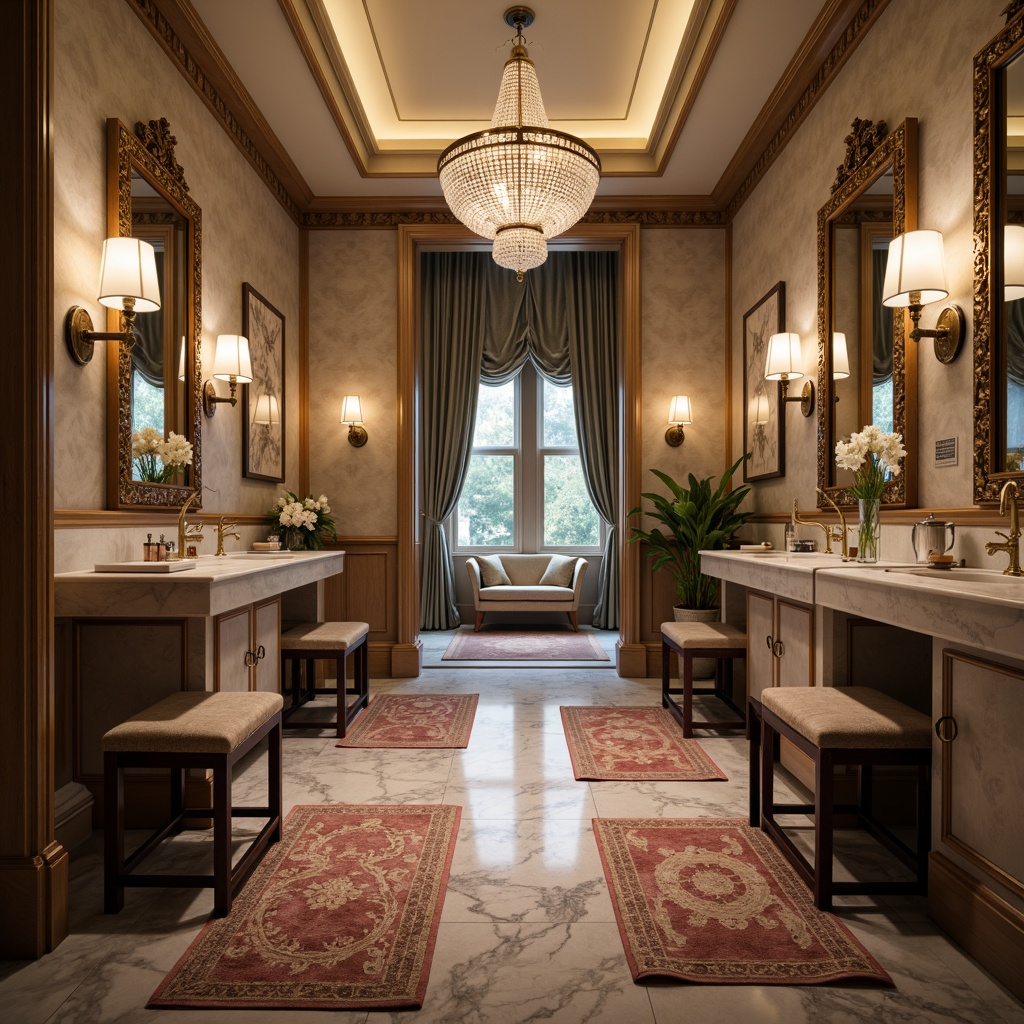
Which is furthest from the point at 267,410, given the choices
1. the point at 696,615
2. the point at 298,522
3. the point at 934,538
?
the point at 934,538

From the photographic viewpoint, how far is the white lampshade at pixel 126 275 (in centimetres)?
247

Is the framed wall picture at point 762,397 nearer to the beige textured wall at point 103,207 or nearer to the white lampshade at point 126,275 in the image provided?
the beige textured wall at point 103,207

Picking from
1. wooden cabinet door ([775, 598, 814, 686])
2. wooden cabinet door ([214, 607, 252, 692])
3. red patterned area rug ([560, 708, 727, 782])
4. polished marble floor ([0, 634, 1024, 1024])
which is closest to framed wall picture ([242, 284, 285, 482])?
wooden cabinet door ([214, 607, 252, 692])

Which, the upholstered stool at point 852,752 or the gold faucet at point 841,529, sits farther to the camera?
the gold faucet at point 841,529

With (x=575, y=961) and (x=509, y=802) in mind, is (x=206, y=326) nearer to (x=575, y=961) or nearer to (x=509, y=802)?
(x=509, y=802)

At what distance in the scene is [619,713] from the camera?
4070mm

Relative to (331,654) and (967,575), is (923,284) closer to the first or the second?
(967,575)

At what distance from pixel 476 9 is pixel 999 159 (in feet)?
7.90

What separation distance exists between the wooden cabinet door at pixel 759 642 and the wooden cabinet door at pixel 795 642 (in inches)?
3.8

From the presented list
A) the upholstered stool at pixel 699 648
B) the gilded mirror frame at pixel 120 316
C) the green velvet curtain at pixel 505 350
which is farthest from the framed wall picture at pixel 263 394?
the green velvet curtain at pixel 505 350

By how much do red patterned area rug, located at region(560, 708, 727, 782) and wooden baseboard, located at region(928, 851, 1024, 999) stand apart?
3.78 ft

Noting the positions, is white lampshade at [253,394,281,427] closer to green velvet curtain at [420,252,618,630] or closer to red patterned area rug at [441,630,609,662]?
red patterned area rug at [441,630,609,662]

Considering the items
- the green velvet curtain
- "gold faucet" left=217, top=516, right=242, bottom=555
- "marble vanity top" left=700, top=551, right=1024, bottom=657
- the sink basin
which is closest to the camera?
"marble vanity top" left=700, top=551, right=1024, bottom=657

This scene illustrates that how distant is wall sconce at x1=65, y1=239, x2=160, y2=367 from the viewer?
245cm
